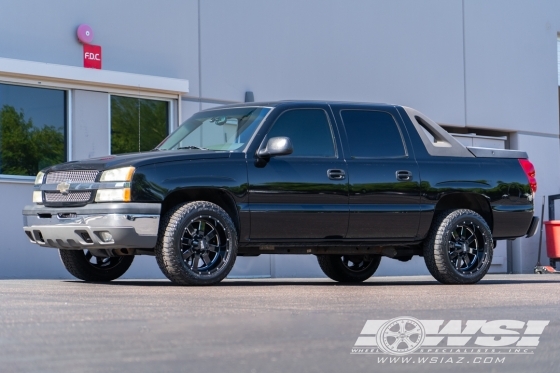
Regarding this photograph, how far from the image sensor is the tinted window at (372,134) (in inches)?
409

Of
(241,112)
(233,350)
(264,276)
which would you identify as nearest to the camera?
(233,350)

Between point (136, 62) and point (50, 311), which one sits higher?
point (136, 62)

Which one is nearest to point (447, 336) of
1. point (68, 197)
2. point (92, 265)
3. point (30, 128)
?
point (68, 197)

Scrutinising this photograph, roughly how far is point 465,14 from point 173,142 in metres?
10.7

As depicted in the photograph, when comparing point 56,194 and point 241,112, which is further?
point 241,112

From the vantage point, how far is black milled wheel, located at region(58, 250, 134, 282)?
10.2 metres

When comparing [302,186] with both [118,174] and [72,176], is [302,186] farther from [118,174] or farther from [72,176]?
[72,176]

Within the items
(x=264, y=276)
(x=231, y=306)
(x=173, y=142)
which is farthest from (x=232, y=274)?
(x=231, y=306)

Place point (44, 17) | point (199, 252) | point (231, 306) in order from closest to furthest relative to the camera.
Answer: point (231, 306) < point (199, 252) < point (44, 17)

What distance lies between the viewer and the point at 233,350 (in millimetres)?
A: 4492

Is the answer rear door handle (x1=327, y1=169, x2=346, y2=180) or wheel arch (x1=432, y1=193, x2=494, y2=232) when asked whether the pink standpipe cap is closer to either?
rear door handle (x1=327, y1=169, x2=346, y2=180)

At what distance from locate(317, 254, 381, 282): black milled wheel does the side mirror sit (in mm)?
2467

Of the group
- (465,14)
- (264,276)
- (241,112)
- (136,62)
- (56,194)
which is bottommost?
(264,276)

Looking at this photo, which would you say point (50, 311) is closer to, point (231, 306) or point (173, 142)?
point (231, 306)
